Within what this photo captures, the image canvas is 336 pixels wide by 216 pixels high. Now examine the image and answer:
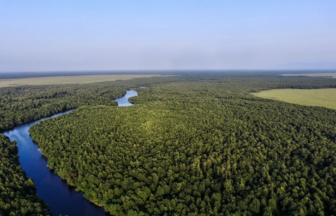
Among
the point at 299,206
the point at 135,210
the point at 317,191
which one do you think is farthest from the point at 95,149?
the point at 317,191

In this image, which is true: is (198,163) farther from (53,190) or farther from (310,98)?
(310,98)

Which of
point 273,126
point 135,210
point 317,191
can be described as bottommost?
point 135,210

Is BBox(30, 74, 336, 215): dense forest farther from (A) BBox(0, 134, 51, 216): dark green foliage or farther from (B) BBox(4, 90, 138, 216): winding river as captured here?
(A) BBox(0, 134, 51, 216): dark green foliage

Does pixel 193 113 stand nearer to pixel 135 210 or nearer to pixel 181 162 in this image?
pixel 181 162

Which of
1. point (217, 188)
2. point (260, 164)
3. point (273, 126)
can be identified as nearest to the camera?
point (217, 188)

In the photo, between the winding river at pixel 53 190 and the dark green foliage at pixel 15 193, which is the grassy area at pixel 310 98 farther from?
the dark green foliage at pixel 15 193

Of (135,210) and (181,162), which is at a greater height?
(181,162)
